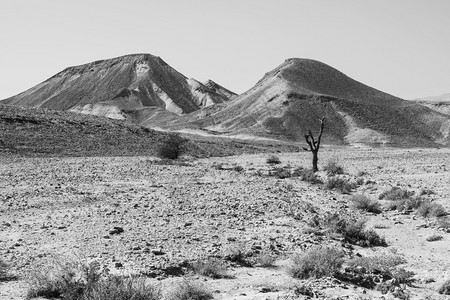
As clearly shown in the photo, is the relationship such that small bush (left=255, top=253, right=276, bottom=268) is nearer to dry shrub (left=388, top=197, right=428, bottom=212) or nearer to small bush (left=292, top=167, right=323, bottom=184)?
dry shrub (left=388, top=197, right=428, bottom=212)

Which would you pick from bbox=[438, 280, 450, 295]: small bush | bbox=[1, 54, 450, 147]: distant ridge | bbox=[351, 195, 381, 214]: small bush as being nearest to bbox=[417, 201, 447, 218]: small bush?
bbox=[351, 195, 381, 214]: small bush

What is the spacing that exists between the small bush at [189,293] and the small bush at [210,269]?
3.75 ft

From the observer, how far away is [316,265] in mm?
10273

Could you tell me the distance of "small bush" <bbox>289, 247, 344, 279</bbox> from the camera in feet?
33.1

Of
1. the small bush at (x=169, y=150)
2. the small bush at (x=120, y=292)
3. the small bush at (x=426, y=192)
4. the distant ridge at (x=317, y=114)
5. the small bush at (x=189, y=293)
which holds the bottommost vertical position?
the small bush at (x=189, y=293)

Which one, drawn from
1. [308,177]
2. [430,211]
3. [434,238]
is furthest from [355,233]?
[308,177]

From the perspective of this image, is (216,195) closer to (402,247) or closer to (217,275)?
(402,247)

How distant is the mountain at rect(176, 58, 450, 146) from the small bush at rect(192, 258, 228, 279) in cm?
9435

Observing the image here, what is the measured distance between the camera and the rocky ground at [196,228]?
10.1m

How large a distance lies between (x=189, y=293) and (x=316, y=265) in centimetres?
279

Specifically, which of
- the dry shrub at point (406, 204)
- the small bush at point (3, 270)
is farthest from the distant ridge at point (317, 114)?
the small bush at point (3, 270)

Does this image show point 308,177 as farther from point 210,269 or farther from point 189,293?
point 189,293

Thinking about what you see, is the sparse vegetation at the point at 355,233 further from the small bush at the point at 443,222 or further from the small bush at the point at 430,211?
the small bush at the point at 430,211

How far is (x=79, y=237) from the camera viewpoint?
1291 centimetres
